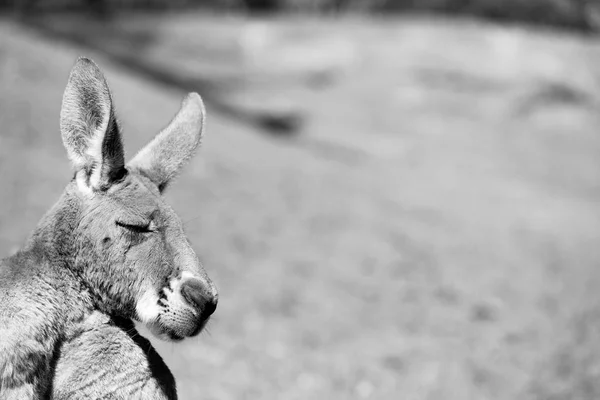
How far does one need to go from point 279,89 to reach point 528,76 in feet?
19.2

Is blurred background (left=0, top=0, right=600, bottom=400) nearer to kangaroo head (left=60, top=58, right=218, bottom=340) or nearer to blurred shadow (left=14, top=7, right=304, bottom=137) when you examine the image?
blurred shadow (left=14, top=7, right=304, bottom=137)

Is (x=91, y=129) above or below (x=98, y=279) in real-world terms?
above

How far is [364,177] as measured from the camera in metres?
11.5

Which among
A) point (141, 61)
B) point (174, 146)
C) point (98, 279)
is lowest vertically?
point (141, 61)

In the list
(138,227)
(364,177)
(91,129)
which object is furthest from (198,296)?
(364,177)

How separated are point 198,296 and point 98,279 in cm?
39

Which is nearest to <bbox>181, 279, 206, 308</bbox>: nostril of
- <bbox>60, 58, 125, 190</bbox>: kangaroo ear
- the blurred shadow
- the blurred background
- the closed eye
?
the closed eye

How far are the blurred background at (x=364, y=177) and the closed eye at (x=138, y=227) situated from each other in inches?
70.5

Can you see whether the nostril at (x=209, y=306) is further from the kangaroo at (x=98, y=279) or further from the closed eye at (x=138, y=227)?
the closed eye at (x=138, y=227)

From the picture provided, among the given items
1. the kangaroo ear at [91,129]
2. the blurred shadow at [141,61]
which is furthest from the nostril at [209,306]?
the blurred shadow at [141,61]

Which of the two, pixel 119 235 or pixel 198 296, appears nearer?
pixel 198 296

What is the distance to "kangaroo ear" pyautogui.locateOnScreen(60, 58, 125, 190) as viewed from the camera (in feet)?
8.75

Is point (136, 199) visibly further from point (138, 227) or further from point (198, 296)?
point (198, 296)

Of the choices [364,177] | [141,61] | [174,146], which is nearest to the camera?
[174,146]
